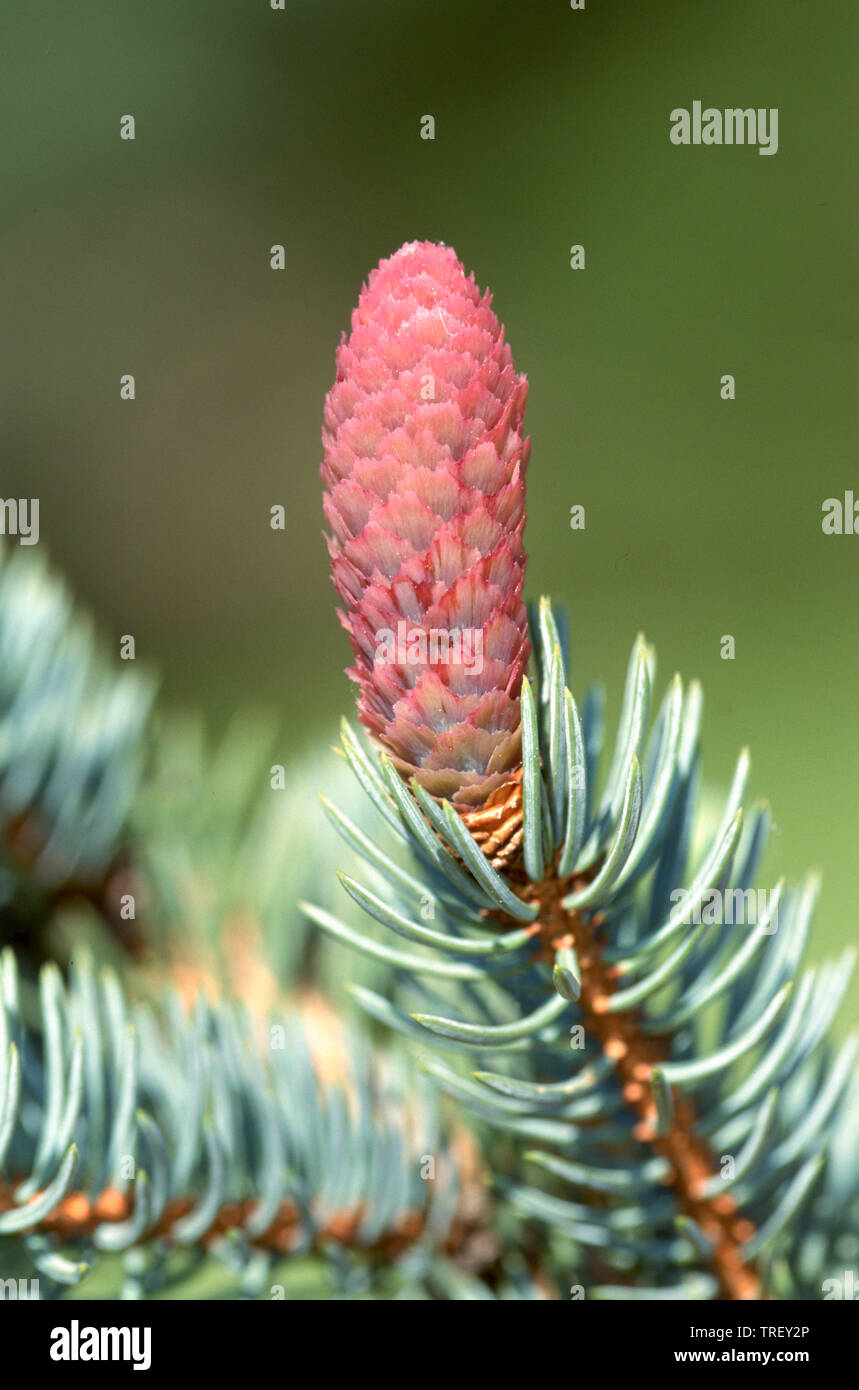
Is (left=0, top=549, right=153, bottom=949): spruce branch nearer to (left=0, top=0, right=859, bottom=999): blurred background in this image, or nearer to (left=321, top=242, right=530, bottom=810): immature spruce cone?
(left=321, top=242, right=530, bottom=810): immature spruce cone

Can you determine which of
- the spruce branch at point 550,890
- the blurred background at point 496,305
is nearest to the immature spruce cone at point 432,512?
the spruce branch at point 550,890

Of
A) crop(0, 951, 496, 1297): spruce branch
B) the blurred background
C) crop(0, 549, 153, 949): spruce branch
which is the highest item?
the blurred background

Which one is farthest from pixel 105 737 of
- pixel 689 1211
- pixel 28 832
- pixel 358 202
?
pixel 358 202

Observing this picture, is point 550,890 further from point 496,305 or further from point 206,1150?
point 496,305

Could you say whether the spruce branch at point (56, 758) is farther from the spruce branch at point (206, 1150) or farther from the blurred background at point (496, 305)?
the blurred background at point (496, 305)

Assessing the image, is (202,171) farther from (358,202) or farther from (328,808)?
(328,808)

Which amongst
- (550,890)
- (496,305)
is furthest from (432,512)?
(496,305)

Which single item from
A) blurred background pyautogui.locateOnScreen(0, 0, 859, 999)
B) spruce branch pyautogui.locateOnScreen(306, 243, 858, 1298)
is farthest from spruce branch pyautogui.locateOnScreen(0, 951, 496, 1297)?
blurred background pyautogui.locateOnScreen(0, 0, 859, 999)
